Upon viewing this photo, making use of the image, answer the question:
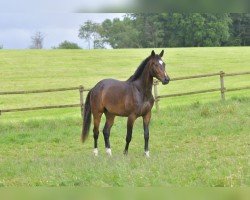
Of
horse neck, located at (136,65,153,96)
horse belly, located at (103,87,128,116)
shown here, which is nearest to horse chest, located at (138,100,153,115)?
horse neck, located at (136,65,153,96)

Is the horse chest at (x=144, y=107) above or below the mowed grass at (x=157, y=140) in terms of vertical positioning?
above

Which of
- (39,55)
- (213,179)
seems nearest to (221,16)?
(213,179)

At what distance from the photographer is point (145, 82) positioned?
317 inches

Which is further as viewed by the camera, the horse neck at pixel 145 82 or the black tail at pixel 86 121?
the black tail at pixel 86 121

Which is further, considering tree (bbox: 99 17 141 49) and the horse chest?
the horse chest

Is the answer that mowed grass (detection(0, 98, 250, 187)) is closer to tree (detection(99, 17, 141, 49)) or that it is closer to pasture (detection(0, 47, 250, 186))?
pasture (detection(0, 47, 250, 186))

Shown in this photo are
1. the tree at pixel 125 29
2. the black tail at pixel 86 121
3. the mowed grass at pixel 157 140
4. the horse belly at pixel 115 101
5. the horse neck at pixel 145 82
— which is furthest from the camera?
the black tail at pixel 86 121

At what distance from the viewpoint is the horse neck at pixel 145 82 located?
Result: 8.02m

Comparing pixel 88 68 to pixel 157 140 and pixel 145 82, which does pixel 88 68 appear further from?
pixel 145 82

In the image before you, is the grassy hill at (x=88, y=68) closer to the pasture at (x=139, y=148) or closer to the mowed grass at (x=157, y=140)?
the pasture at (x=139, y=148)

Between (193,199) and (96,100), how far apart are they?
25.0ft

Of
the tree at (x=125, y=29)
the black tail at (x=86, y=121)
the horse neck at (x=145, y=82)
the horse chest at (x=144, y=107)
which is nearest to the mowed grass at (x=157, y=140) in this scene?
the black tail at (x=86, y=121)

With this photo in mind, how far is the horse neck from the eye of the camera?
26.3 ft

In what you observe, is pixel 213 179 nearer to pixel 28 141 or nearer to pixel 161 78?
pixel 161 78
